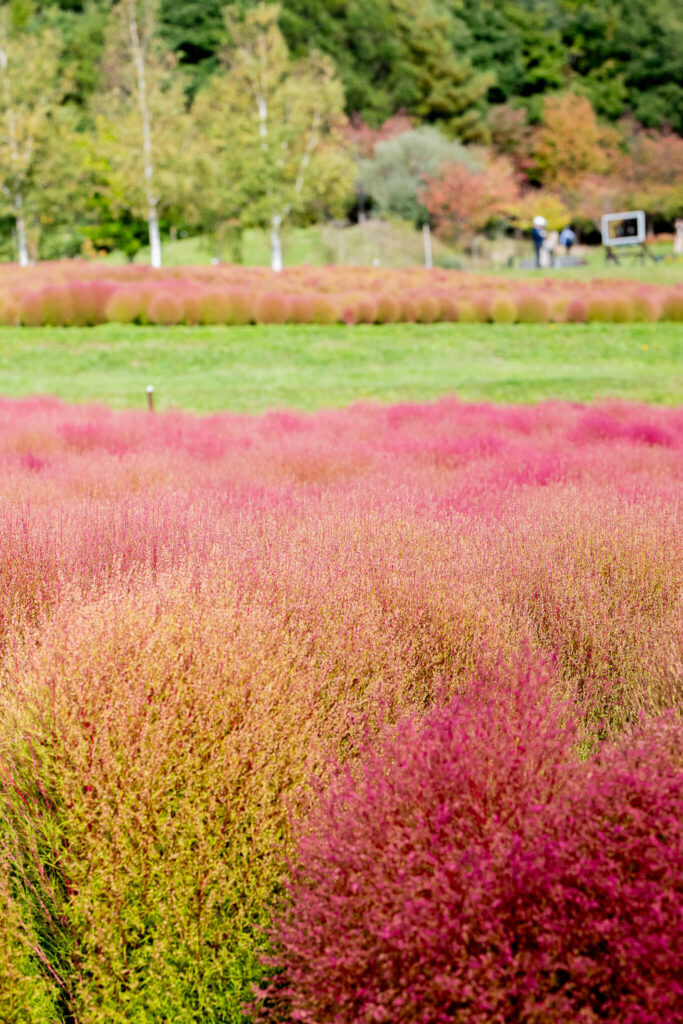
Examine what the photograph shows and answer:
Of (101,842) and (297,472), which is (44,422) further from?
(101,842)

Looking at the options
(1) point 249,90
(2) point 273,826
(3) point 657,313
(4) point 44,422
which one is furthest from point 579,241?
(2) point 273,826

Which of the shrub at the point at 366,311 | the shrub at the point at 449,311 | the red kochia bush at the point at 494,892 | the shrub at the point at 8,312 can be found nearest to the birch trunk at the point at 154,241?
the shrub at the point at 8,312

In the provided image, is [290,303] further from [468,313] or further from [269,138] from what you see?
[269,138]

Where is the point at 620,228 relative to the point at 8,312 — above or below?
above

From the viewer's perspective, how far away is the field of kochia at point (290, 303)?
16.1 metres

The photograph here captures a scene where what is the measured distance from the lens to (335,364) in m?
14.2

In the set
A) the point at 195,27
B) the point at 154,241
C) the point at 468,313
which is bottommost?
the point at 468,313

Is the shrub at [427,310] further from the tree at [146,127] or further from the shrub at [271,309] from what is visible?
the tree at [146,127]

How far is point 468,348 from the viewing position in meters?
15.5

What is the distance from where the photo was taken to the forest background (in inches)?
1208

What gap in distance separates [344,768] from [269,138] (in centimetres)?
3104

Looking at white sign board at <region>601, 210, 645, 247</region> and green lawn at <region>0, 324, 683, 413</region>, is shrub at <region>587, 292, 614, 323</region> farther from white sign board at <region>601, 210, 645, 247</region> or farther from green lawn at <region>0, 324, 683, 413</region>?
white sign board at <region>601, 210, 645, 247</region>

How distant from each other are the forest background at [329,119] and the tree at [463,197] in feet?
0.35

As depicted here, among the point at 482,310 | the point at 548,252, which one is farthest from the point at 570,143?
the point at 482,310
